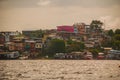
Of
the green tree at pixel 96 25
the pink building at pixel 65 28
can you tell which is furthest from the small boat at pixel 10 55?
the green tree at pixel 96 25

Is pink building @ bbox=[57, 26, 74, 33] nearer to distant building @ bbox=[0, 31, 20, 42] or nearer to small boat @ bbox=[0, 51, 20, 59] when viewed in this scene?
distant building @ bbox=[0, 31, 20, 42]

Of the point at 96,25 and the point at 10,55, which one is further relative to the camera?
the point at 10,55

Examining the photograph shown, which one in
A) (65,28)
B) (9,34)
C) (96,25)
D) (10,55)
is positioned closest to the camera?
(96,25)

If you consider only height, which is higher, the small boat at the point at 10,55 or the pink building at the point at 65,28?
the pink building at the point at 65,28

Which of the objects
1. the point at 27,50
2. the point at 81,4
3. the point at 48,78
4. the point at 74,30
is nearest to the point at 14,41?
the point at 27,50

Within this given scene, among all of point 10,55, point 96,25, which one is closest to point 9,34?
point 10,55

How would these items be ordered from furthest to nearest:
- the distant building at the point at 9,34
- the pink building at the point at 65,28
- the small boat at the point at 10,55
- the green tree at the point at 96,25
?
the small boat at the point at 10,55 → the distant building at the point at 9,34 → the pink building at the point at 65,28 → the green tree at the point at 96,25

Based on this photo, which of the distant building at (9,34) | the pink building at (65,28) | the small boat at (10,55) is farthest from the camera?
the small boat at (10,55)

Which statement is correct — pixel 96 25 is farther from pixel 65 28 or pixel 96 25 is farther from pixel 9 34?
pixel 9 34

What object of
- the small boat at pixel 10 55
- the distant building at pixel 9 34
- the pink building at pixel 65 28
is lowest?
the small boat at pixel 10 55

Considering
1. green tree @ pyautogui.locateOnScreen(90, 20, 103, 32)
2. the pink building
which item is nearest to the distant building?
the pink building

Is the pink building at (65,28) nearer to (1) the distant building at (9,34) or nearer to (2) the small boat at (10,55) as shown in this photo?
(1) the distant building at (9,34)

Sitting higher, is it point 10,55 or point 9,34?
point 9,34

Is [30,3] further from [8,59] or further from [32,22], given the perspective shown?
[8,59]
